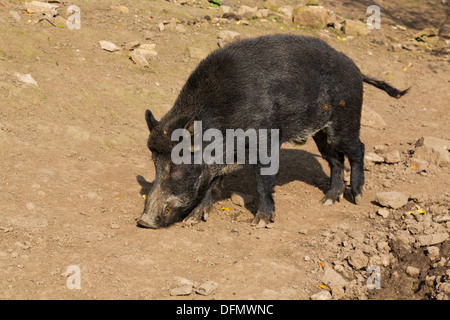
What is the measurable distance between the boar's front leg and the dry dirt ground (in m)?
0.14

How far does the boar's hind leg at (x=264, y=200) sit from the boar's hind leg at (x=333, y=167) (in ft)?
3.77

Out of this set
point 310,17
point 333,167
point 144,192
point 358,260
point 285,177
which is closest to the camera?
point 358,260

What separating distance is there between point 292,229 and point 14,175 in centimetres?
370

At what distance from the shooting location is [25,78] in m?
8.45

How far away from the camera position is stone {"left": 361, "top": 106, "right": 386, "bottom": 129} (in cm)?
1019

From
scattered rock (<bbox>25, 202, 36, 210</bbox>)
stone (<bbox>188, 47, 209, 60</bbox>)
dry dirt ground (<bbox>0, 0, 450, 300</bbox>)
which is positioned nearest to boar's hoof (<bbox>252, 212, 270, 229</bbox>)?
dry dirt ground (<bbox>0, 0, 450, 300</bbox>)

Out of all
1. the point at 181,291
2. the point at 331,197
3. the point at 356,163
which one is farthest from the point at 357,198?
the point at 181,291

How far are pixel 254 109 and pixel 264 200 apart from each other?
1.22 m

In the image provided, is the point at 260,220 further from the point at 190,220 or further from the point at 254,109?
the point at 254,109

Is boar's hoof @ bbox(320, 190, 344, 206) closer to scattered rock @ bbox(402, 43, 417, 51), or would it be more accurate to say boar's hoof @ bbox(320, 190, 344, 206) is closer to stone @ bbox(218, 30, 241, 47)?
stone @ bbox(218, 30, 241, 47)

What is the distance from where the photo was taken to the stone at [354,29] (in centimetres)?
1389

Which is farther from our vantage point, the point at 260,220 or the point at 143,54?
the point at 143,54

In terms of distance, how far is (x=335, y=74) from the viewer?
22.3 ft

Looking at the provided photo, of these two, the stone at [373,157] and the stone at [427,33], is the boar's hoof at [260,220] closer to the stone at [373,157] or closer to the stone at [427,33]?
the stone at [373,157]
